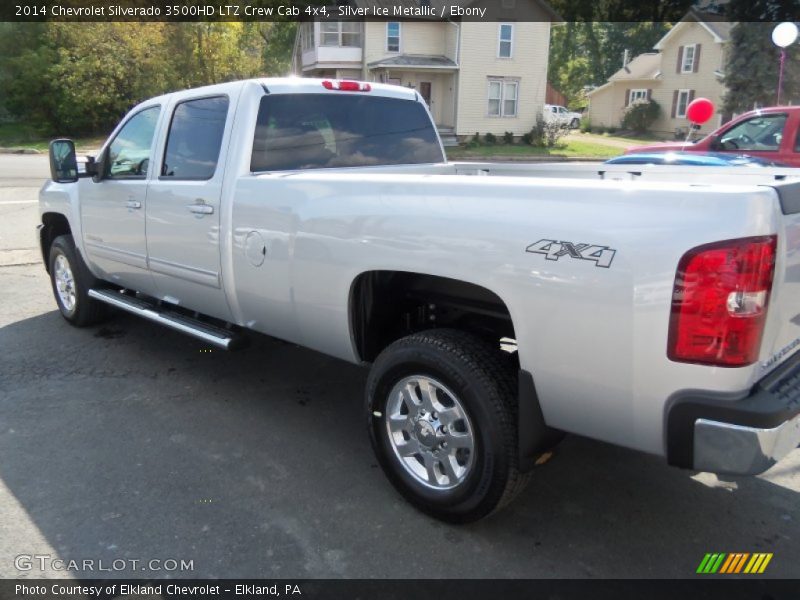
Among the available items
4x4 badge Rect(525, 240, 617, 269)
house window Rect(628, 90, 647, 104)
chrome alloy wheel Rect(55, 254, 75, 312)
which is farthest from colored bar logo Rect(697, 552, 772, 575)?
house window Rect(628, 90, 647, 104)

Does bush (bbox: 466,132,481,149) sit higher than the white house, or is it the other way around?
the white house

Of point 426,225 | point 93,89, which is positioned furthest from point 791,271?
point 93,89

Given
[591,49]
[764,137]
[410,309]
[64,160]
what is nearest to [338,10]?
[764,137]

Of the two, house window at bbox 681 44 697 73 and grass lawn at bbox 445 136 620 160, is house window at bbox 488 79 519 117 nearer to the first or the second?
grass lawn at bbox 445 136 620 160

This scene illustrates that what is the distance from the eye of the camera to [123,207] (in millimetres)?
4867

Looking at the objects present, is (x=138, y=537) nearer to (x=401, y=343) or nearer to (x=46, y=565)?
(x=46, y=565)

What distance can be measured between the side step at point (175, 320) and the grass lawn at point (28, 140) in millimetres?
26321

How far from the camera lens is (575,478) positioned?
140 inches

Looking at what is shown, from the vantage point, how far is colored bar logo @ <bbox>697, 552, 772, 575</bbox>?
2822 millimetres

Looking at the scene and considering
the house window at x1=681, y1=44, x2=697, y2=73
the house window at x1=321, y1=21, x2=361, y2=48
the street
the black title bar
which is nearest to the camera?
the street

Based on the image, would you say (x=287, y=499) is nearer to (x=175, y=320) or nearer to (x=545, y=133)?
(x=175, y=320)

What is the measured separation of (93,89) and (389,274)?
34.3 metres

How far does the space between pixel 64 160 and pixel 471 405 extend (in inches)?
159

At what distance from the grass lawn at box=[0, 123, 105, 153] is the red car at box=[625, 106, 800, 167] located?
1033 inches
